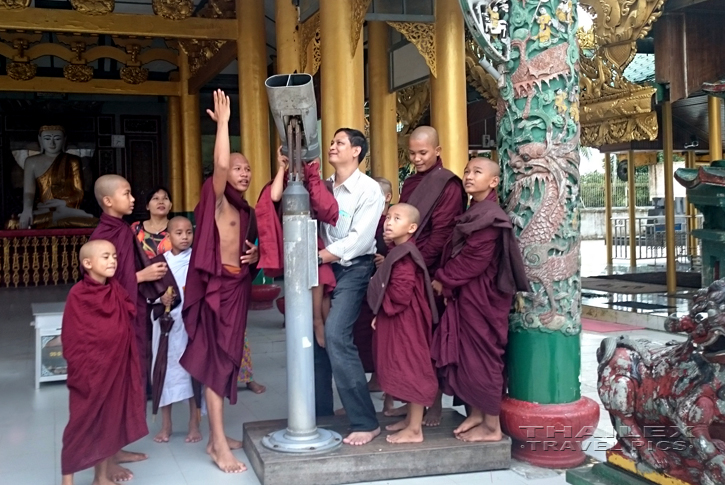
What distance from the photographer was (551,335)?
3498 millimetres

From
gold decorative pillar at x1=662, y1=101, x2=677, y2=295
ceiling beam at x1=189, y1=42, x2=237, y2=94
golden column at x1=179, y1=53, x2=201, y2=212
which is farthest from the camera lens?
golden column at x1=179, y1=53, x2=201, y2=212

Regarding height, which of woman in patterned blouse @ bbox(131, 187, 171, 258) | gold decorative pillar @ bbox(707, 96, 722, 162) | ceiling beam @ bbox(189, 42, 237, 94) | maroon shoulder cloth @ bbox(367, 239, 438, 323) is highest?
ceiling beam @ bbox(189, 42, 237, 94)

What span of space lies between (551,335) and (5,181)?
12.6 metres

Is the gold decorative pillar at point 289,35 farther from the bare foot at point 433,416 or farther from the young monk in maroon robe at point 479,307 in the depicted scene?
the bare foot at point 433,416

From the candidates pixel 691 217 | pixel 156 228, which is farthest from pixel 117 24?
pixel 691 217

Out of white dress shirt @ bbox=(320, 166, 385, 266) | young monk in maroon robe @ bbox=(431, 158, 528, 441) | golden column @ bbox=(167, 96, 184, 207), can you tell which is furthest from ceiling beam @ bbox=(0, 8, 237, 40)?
young monk in maroon robe @ bbox=(431, 158, 528, 441)

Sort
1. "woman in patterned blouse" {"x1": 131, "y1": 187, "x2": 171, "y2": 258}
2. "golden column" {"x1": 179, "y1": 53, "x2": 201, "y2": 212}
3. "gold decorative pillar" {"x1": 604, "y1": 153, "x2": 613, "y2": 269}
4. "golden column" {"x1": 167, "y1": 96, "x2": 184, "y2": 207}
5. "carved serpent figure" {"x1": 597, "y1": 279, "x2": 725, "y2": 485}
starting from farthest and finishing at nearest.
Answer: "golden column" {"x1": 167, "y1": 96, "x2": 184, "y2": 207} < "gold decorative pillar" {"x1": 604, "y1": 153, "x2": 613, "y2": 269} < "golden column" {"x1": 179, "y1": 53, "x2": 201, "y2": 212} < "woman in patterned blouse" {"x1": 131, "y1": 187, "x2": 171, "y2": 258} < "carved serpent figure" {"x1": 597, "y1": 279, "x2": 725, "y2": 485}

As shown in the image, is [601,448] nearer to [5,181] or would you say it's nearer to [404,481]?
[404,481]

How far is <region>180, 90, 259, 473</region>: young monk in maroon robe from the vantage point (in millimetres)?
3434

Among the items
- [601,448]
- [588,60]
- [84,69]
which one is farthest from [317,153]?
[84,69]

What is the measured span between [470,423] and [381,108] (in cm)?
647

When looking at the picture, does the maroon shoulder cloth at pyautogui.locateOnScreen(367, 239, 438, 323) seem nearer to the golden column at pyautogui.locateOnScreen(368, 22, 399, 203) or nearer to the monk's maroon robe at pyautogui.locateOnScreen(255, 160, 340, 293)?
the monk's maroon robe at pyautogui.locateOnScreen(255, 160, 340, 293)

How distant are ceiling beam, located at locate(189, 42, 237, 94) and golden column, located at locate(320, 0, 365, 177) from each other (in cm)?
286

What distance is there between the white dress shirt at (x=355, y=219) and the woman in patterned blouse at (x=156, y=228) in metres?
1.06
